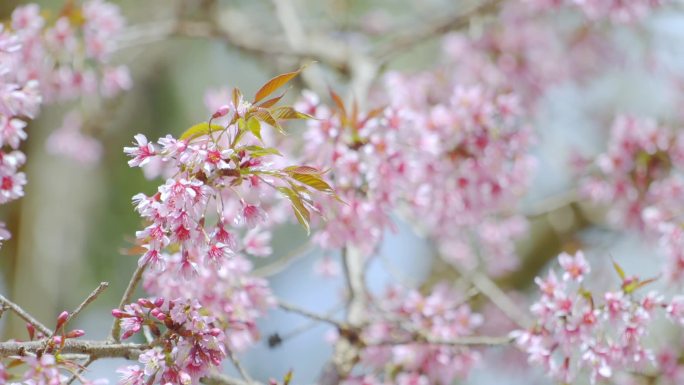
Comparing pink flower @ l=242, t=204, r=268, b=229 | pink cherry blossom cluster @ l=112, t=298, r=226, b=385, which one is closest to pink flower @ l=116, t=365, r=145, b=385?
pink cherry blossom cluster @ l=112, t=298, r=226, b=385

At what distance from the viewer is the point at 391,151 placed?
208 cm

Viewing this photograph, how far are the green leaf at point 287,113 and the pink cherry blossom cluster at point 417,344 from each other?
0.92 meters

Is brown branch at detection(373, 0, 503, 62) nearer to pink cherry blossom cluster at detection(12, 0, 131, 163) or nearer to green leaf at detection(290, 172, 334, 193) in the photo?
pink cherry blossom cluster at detection(12, 0, 131, 163)

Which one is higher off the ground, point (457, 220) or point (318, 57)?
point (318, 57)

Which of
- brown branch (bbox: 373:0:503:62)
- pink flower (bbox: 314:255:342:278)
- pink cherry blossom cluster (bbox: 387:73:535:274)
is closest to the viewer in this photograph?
pink cherry blossom cluster (bbox: 387:73:535:274)

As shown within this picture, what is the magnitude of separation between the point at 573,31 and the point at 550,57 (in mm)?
284

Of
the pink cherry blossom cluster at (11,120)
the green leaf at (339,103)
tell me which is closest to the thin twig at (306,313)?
the green leaf at (339,103)

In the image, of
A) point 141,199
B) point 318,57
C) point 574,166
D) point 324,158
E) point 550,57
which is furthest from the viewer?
point 550,57

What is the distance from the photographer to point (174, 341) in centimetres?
133

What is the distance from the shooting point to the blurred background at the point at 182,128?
3734 mm

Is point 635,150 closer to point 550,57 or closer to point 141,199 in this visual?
point 550,57

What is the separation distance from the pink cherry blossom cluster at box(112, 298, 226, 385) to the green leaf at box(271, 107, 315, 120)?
14.6 inches

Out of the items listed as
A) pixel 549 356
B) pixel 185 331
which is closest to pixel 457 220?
pixel 549 356

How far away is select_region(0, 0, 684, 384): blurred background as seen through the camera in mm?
3734
